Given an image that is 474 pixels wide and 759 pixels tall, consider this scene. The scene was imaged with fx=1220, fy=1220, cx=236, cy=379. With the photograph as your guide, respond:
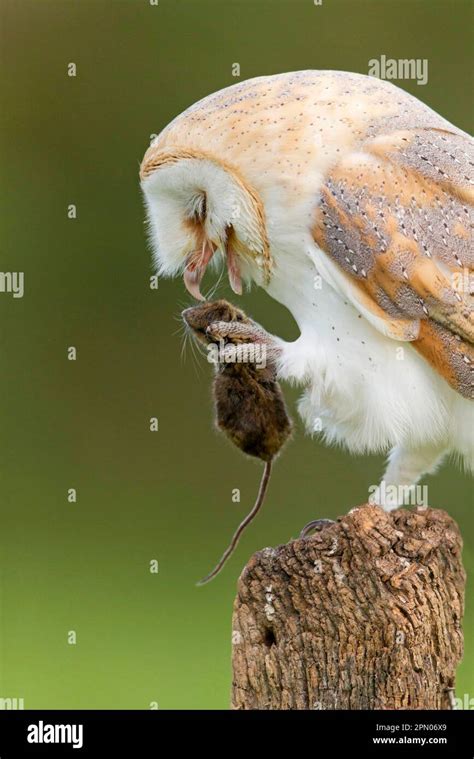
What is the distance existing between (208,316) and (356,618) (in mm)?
994

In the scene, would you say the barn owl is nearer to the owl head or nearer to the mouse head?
the owl head

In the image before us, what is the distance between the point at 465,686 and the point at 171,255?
160 cm

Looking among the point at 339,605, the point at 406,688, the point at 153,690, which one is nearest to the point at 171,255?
the point at 339,605

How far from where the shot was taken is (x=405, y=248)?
328 cm

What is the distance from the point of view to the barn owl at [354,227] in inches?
129

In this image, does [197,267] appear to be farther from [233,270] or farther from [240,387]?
[240,387]

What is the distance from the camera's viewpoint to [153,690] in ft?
15.9

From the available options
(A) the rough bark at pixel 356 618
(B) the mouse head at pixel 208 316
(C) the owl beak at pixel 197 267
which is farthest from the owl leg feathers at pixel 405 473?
(C) the owl beak at pixel 197 267

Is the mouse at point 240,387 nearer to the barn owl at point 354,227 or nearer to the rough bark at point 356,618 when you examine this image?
the barn owl at point 354,227

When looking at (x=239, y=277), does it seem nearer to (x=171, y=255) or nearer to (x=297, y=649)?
(x=171, y=255)

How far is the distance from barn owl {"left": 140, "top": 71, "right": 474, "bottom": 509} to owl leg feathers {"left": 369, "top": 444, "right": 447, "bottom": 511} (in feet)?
0.43

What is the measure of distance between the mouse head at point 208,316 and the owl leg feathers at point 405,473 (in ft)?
2.12

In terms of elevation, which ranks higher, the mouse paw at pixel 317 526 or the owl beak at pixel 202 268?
the owl beak at pixel 202 268

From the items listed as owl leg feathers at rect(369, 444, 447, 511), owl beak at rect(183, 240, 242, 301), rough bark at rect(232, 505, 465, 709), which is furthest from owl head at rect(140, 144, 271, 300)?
rough bark at rect(232, 505, 465, 709)
